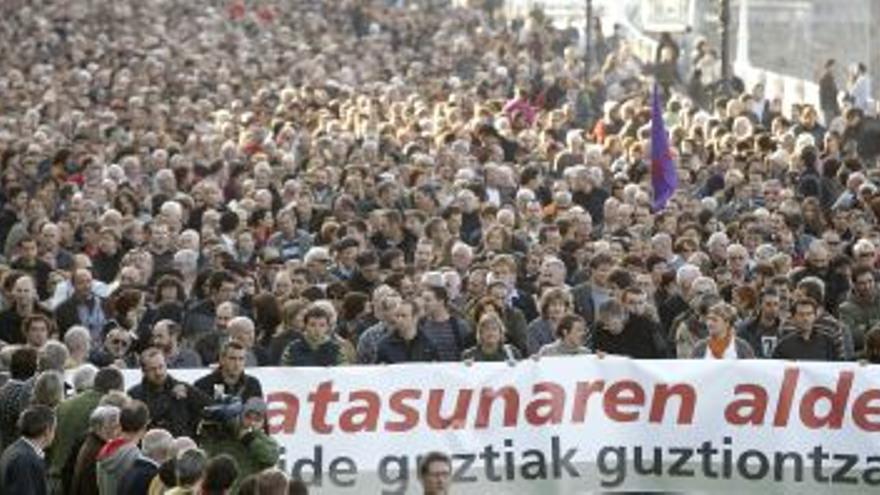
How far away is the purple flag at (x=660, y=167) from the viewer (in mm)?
26594

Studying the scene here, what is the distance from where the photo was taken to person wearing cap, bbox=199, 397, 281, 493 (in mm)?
15828

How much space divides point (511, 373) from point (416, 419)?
22.1 inches

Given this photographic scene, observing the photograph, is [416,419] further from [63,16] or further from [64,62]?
[63,16]

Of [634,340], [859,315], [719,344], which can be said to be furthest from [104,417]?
[859,315]

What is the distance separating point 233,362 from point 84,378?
94 cm

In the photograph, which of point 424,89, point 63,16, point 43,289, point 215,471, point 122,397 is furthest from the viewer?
point 63,16

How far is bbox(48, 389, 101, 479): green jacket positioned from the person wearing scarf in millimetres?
4098

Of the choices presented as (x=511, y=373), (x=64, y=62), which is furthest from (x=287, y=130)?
(x=511, y=373)

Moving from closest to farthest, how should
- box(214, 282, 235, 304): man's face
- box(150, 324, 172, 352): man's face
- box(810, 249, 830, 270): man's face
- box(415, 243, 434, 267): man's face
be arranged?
box(150, 324, 172, 352): man's face, box(214, 282, 235, 304): man's face, box(810, 249, 830, 270): man's face, box(415, 243, 434, 267): man's face

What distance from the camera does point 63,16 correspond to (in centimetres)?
5066

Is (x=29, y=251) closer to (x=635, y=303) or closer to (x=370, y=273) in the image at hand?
(x=370, y=273)

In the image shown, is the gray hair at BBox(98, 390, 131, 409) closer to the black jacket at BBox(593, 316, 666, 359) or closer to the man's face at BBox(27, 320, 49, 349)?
the man's face at BBox(27, 320, 49, 349)

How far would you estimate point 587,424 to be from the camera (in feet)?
58.0

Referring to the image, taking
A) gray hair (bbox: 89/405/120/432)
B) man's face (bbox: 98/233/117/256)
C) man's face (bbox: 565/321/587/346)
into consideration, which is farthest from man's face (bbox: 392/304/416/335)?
man's face (bbox: 98/233/117/256)
